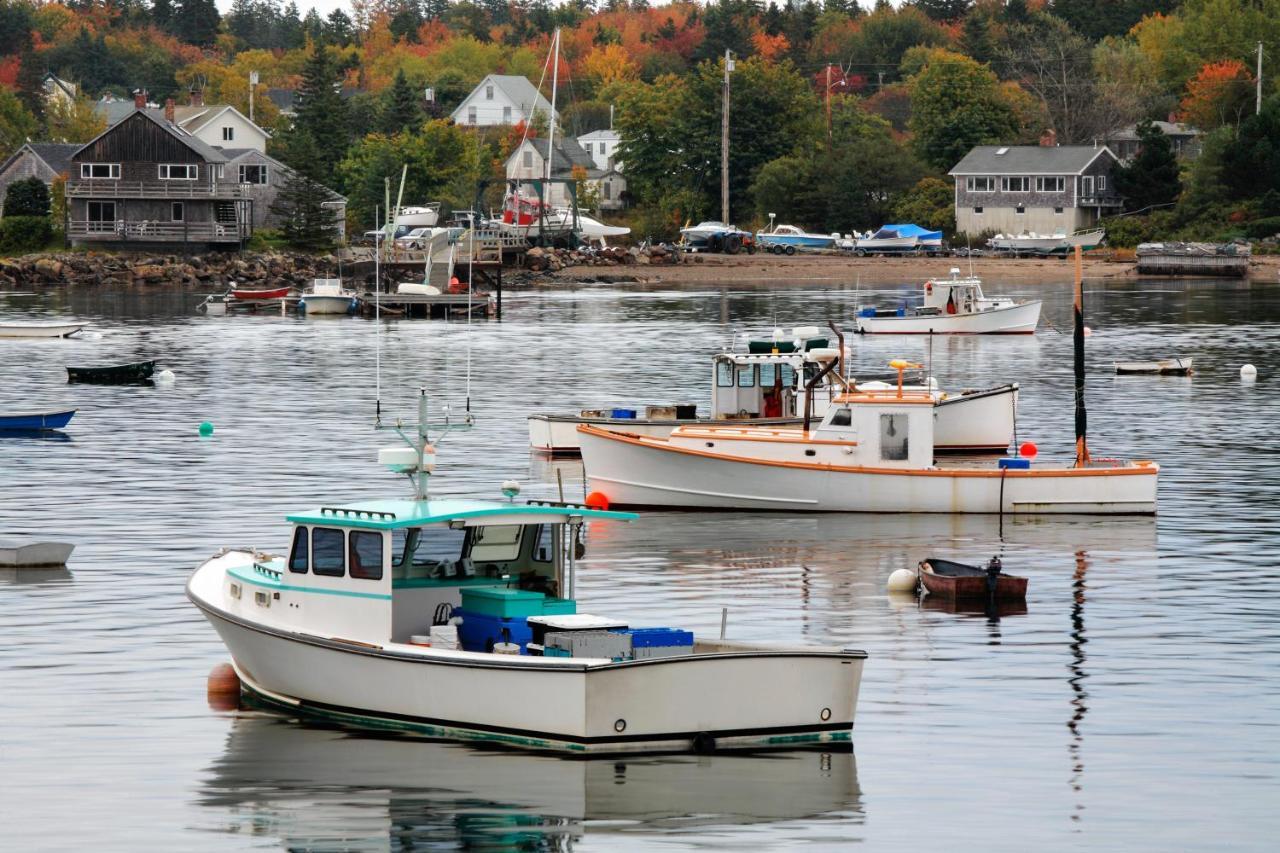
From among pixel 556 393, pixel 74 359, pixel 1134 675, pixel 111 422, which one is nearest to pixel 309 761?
pixel 1134 675

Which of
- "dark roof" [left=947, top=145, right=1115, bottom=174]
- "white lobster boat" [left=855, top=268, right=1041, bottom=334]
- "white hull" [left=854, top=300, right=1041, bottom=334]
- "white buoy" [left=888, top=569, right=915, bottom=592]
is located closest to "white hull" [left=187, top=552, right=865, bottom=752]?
"white buoy" [left=888, top=569, right=915, bottom=592]

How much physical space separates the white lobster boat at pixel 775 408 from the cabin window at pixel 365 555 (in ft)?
75.1

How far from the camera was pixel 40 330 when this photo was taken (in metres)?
101

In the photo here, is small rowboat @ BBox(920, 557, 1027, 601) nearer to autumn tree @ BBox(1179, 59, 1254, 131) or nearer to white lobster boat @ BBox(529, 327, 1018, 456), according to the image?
white lobster boat @ BBox(529, 327, 1018, 456)

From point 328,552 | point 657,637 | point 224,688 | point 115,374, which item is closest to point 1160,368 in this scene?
point 115,374

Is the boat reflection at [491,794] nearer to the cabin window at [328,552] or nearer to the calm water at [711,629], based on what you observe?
the calm water at [711,629]

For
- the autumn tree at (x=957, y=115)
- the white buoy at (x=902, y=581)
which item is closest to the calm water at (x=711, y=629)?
the white buoy at (x=902, y=581)

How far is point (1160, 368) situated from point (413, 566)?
61967 millimetres

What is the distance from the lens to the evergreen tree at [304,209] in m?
154

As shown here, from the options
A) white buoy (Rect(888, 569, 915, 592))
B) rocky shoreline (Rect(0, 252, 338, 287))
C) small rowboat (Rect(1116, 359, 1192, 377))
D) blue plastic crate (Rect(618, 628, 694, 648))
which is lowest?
white buoy (Rect(888, 569, 915, 592))

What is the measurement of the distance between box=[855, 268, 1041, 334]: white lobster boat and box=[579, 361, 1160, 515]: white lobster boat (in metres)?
58.9

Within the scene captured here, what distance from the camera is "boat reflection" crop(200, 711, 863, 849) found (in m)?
22.7

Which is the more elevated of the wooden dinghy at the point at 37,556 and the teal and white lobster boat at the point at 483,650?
the teal and white lobster boat at the point at 483,650

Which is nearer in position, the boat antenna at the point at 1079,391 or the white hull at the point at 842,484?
the white hull at the point at 842,484
